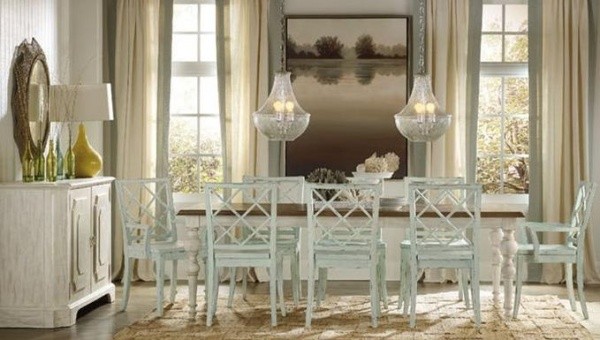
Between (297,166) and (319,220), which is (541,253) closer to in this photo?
(319,220)

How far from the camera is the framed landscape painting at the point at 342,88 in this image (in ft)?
30.0

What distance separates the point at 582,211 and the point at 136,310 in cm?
333

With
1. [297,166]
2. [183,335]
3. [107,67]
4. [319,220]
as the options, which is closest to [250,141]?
[297,166]

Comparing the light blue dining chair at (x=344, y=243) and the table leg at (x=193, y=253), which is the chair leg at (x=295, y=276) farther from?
the table leg at (x=193, y=253)

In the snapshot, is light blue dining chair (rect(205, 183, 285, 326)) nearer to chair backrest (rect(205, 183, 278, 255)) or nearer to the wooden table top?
chair backrest (rect(205, 183, 278, 255))

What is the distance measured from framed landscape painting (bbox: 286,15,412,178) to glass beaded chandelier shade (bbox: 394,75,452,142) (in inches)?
104

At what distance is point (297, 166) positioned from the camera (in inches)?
362

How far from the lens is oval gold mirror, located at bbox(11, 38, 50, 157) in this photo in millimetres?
7227

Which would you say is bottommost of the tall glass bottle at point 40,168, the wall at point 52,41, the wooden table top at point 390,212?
the wooden table top at point 390,212

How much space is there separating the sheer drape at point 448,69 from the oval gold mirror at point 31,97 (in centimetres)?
332

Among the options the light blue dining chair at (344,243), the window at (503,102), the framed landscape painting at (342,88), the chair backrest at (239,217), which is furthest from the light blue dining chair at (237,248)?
the window at (503,102)

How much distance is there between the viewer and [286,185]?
923 cm

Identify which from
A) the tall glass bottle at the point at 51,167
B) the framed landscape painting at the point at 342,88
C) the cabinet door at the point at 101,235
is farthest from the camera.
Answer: the framed landscape painting at the point at 342,88

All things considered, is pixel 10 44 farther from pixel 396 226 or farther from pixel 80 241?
pixel 396 226
